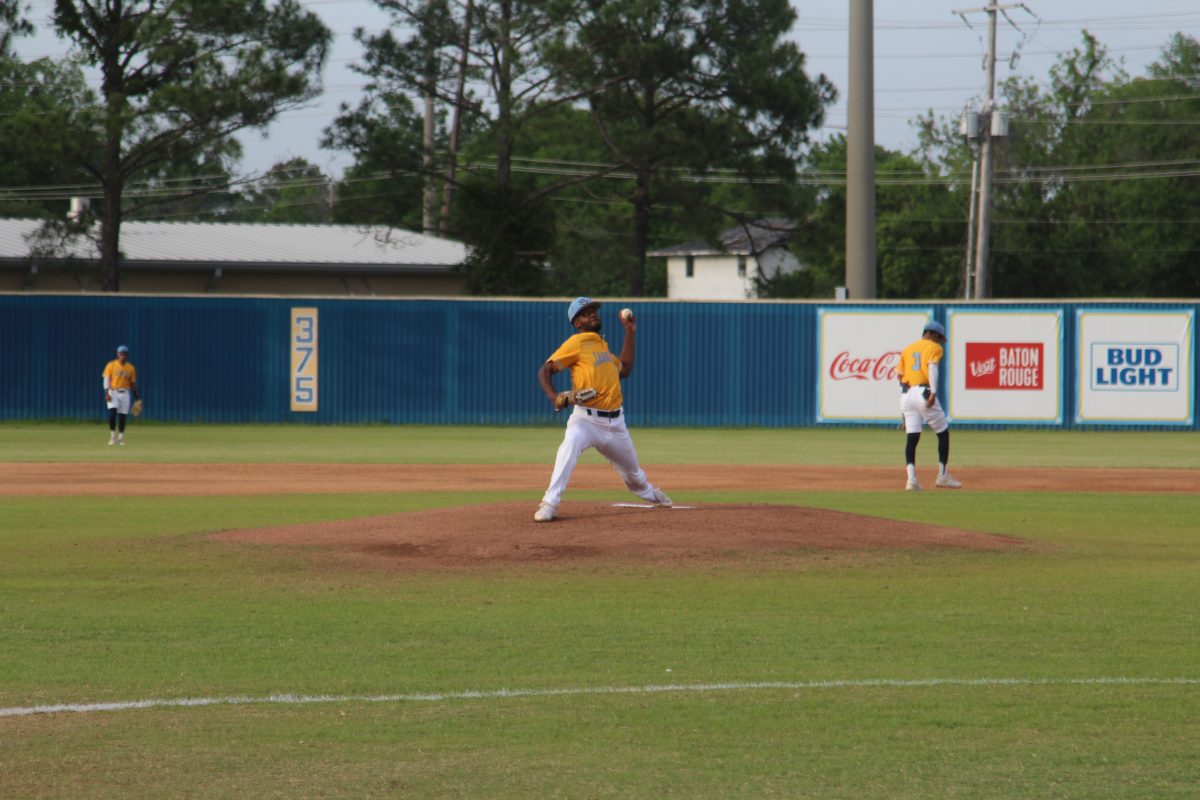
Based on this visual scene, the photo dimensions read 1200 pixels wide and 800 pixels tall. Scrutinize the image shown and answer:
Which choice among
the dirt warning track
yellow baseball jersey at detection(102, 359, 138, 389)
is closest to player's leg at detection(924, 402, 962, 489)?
the dirt warning track

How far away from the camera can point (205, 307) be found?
3600 centimetres

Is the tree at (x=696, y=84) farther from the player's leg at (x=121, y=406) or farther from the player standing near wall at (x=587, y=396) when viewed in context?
the player standing near wall at (x=587, y=396)

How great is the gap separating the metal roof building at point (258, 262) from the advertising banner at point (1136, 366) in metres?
21.1

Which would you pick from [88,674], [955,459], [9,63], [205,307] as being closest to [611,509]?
[88,674]

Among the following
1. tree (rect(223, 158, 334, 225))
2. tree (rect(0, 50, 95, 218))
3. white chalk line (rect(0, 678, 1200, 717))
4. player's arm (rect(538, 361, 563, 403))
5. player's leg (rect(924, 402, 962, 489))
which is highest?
tree (rect(223, 158, 334, 225))

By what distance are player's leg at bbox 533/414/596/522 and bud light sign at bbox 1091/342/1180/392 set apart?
23.3 metres

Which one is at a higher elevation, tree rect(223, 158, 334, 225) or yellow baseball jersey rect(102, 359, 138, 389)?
tree rect(223, 158, 334, 225)

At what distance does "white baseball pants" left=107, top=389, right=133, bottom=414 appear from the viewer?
27812 millimetres

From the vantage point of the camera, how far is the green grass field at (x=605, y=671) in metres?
5.82

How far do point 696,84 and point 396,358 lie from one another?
47.1ft

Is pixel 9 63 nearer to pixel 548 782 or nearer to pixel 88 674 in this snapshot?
pixel 88 674

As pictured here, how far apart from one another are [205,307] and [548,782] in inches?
1255

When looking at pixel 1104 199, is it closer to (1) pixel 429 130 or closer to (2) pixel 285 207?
(1) pixel 429 130

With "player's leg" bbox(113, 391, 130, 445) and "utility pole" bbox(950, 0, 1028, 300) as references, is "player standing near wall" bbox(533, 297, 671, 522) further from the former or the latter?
"utility pole" bbox(950, 0, 1028, 300)
